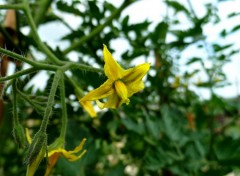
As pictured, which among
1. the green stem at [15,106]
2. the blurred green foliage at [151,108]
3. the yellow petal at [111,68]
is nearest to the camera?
the yellow petal at [111,68]

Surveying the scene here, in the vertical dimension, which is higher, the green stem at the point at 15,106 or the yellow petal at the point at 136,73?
the green stem at the point at 15,106

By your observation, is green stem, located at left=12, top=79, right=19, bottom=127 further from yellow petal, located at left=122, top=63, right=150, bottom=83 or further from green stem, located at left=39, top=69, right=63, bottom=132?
yellow petal, located at left=122, top=63, right=150, bottom=83

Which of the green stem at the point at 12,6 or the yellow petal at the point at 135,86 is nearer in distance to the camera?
the yellow petal at the point at 135,86

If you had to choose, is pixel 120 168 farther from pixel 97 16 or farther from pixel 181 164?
pixel 97 16

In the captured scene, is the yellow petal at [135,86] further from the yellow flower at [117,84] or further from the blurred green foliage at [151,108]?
the blurred green foliage at [151,108]

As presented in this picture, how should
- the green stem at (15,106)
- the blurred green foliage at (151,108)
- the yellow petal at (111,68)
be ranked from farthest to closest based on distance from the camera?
the blurred green foliage at (151,108) → the green stem at (15,106) → the yellow petal at (111,68)

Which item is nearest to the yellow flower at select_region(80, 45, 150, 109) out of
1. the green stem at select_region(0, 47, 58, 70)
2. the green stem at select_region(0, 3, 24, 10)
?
the green stem at select_region(0, 47, 58, 70)

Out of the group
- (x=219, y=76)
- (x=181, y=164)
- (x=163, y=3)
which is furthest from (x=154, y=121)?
(x=163, y=3)

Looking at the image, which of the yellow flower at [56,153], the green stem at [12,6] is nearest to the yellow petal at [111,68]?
the yellow flower at [56,153]
